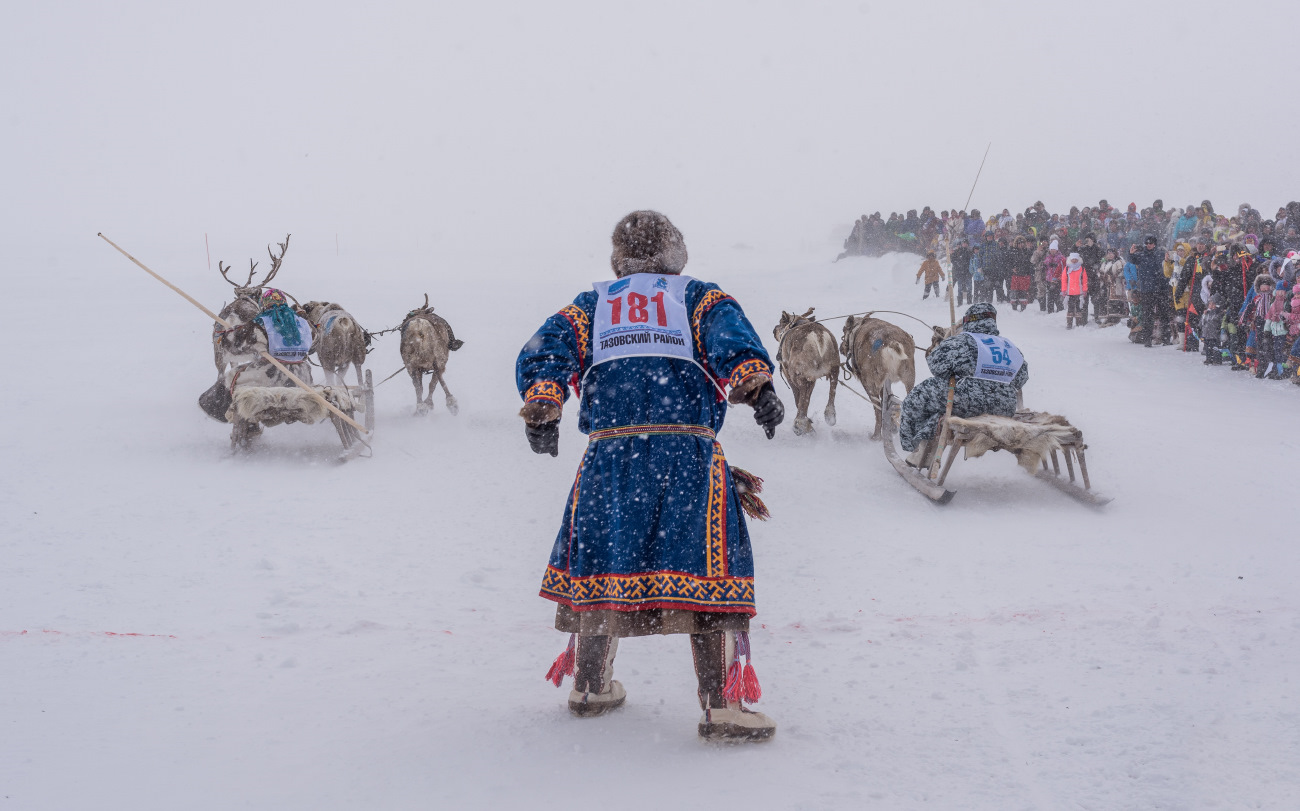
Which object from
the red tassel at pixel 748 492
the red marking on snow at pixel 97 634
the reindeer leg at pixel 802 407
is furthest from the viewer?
the reindeer leg at pixel 802 407

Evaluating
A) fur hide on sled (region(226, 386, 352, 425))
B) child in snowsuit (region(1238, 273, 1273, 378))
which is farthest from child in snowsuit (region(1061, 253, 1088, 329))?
fur hide on sled (region(226, 386, 352, 425))

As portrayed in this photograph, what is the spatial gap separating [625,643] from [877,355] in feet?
16.0

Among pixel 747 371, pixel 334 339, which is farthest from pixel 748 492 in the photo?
pixel 334 339

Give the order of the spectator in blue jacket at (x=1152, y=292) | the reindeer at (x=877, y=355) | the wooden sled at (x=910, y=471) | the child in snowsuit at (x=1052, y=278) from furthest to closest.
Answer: the child in snowsuit at (x=1052, y=278) < the spectator in blue jacket at (x=1152, y=292) < the reindeer at (x=877, y=355) < the wooden sled at (x=910, y=471)

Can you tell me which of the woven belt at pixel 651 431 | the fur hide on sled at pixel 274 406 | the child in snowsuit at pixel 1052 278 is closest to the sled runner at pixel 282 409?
the fur hide on sled at pixel 274 406

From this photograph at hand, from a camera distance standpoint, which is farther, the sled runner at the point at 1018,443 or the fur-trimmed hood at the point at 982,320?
the fur-trimmed hood at the point at 982,320

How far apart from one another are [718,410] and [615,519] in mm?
486

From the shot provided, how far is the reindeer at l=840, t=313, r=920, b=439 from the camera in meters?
7.81

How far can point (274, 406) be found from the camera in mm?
7086

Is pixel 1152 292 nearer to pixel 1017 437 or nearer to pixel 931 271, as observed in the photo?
pixel 931 271

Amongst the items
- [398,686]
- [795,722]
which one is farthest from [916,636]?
[398,686]

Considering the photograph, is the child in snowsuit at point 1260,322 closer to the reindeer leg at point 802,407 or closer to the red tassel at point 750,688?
the reindeer leg at point 802,407

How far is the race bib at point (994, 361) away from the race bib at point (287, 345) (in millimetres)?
5671

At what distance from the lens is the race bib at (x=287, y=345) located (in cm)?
804
